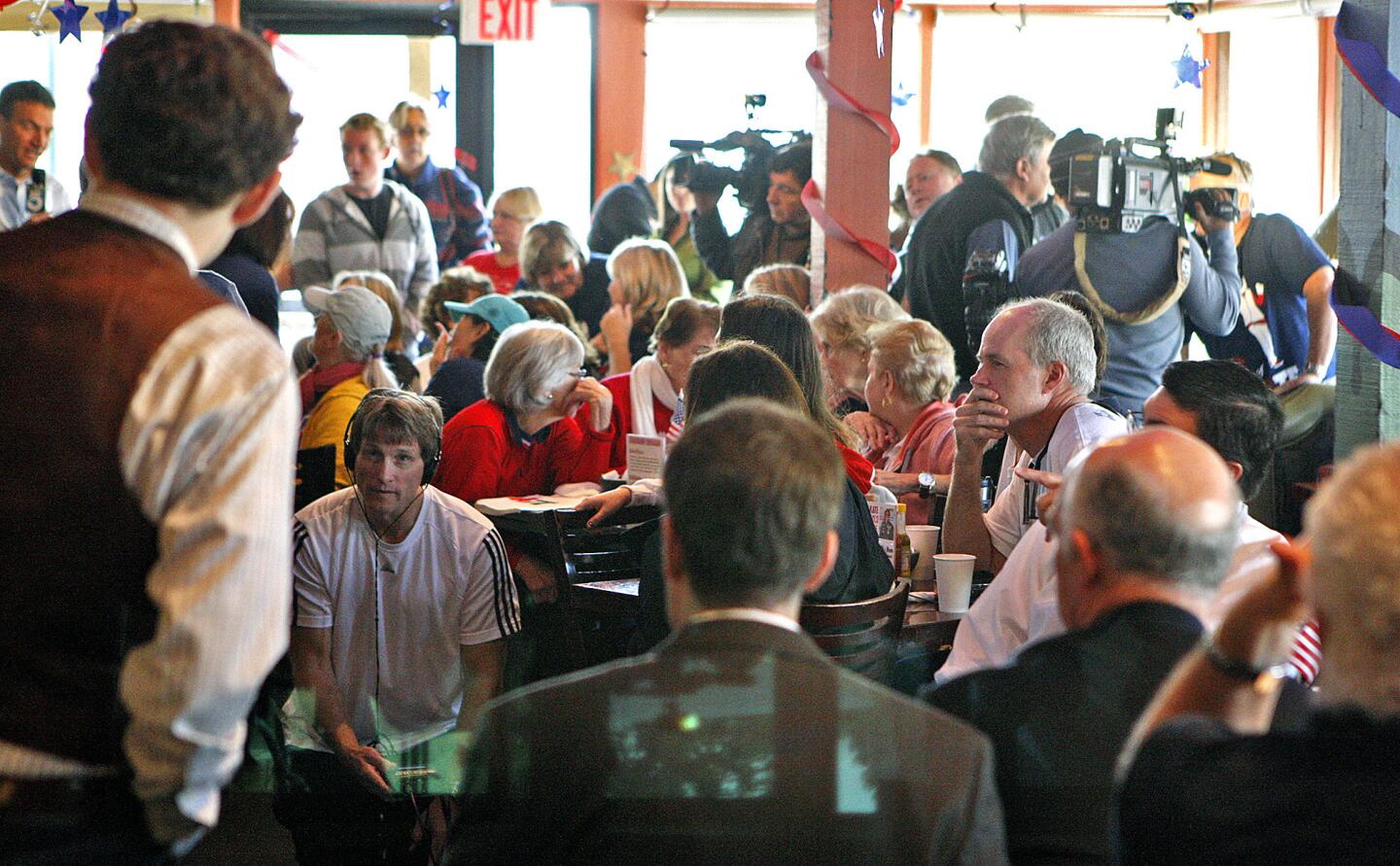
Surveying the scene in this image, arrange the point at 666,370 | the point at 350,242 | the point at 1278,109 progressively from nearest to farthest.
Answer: the point at 666,370 → the point at 350,242 → the point at 1278,109

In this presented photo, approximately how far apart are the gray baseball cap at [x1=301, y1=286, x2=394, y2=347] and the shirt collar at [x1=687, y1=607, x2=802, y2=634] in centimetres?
294

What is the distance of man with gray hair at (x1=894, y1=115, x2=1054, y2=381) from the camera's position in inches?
190

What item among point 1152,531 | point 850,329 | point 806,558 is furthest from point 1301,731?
point 850,329

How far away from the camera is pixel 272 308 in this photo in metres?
3.32

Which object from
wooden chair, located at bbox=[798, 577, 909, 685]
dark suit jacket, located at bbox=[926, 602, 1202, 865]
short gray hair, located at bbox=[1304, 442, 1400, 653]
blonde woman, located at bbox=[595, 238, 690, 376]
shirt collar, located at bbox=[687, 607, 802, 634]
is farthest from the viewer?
blonde woman, located at bbox=[595, 238, 690, 376]

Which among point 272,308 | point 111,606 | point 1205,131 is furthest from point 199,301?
point 1205,131

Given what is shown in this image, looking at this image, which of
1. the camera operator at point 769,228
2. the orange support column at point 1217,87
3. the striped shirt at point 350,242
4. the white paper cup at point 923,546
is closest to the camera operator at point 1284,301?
the camera operator at point 769,228

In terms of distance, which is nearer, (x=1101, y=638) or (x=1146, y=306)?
(x=1101, y=638)

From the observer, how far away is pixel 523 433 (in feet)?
13.1

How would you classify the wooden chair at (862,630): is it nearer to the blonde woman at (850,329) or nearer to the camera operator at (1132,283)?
the blonde woman at (850,329)

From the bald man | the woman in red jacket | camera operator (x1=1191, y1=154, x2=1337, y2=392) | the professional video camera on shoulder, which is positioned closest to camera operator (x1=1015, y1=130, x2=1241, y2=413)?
camera operator (x1=1191, y1=154, x2=1337, y2=392)

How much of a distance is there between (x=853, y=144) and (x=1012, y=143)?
68cm

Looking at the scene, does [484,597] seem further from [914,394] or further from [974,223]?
[974,223]

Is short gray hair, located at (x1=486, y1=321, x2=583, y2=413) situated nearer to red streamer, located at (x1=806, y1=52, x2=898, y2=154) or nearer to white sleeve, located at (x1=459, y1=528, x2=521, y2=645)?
white sleeve, located at (x1=459, y1=528, x2=521, y2=645)
